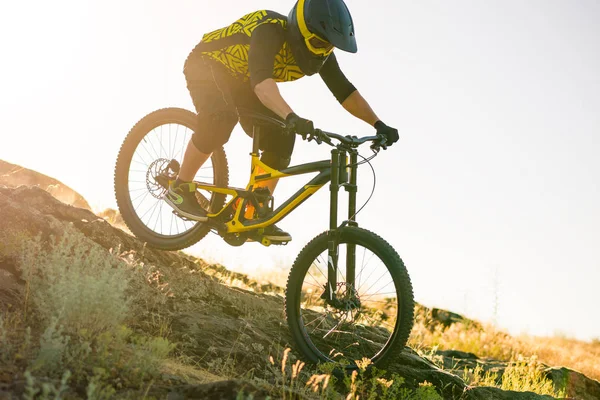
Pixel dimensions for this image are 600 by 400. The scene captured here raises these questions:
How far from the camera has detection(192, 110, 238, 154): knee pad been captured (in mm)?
5949

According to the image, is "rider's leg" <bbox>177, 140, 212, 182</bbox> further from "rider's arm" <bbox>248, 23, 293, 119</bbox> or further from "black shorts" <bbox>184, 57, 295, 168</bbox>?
"rider's arm" <bbox>248, 23, 293, 119</bbox>

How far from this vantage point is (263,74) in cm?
519

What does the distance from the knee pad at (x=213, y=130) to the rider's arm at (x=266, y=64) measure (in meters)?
0.79

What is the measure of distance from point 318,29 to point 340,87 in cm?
97

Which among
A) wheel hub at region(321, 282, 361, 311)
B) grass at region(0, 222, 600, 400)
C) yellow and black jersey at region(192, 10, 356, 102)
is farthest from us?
yellow and black jersey at region(192, 10, 356, 102)

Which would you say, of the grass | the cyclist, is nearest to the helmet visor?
the cyclist

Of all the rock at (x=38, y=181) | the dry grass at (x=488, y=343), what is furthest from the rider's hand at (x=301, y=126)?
the dry grass at (x=488, y=343)

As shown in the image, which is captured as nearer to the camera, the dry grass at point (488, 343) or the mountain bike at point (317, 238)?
the mountain bike at point (317, 238)

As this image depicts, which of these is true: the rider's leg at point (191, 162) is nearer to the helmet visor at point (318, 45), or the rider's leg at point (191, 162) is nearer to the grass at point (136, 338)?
the grass at point (136, 338)

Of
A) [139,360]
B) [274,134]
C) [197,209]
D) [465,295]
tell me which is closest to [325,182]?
[274,134]

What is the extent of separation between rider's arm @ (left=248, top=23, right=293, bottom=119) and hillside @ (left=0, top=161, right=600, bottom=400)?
5.67 ft

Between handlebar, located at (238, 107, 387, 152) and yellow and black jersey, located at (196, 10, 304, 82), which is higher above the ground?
yellow and black jersey, located at (196, 10, 304, 82)

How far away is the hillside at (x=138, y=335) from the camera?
120 inches

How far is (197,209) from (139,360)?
3.03 meters
